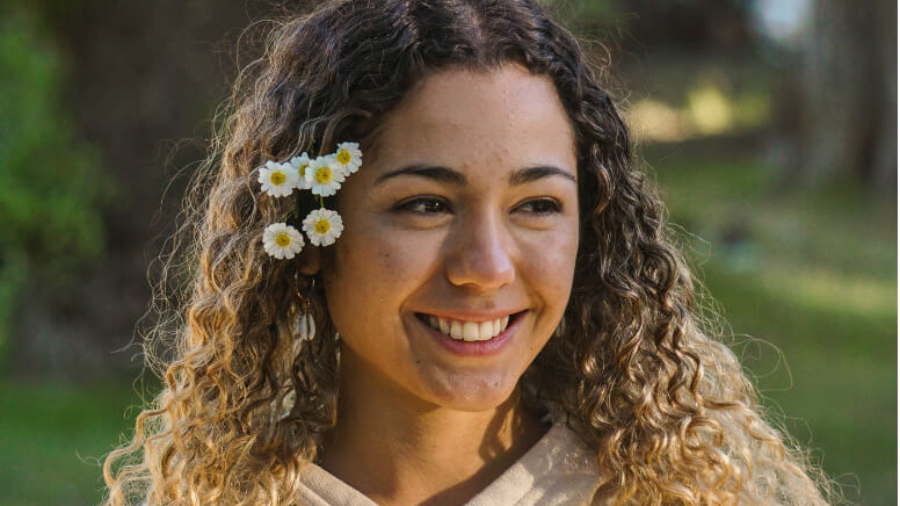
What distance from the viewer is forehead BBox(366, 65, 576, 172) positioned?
2371 mm

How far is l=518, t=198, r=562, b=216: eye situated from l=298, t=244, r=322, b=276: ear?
44 centimetres

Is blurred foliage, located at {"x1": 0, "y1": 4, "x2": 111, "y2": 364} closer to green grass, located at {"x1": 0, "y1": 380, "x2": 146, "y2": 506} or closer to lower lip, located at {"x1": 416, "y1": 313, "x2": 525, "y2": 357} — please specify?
green grass, located at {"x1": 0, "y1": 380, "x2": 146, "y2": 506}

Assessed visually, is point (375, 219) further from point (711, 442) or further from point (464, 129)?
point (711, 442)

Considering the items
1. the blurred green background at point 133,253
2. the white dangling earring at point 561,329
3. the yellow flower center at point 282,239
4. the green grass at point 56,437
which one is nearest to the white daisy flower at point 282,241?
the yellow flower center at point 282,239

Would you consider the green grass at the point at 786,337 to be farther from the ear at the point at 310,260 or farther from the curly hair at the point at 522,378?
the ear at the point at 310,260

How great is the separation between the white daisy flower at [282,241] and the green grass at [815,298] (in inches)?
163

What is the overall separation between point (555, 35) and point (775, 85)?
413 inches

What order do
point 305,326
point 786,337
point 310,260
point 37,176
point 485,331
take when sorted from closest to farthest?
point 485,331
point 310,260
point 305,326
point 37,176
point 786,337

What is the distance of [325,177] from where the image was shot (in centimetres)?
245

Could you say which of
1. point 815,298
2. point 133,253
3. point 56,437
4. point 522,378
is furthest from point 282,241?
point 815,298

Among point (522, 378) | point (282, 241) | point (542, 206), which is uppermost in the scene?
point (542, 206)

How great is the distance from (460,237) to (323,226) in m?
0.29

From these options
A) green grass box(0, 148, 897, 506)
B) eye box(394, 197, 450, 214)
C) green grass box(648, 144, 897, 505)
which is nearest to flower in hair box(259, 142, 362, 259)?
eye box(394, 197, 450, 214)

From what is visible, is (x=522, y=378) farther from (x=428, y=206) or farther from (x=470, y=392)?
(x=428, y=206)
